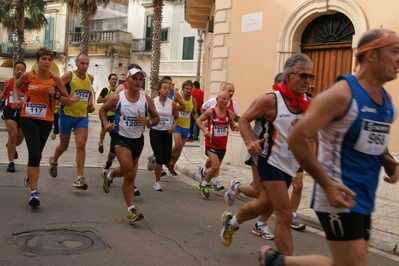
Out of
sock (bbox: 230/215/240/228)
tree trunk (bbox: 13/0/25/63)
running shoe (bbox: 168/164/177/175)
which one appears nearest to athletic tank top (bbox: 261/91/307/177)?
sock (bbox: 230/215/240/228)

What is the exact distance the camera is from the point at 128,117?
6.32 meters

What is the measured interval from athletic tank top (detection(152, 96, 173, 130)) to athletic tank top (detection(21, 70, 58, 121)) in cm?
200

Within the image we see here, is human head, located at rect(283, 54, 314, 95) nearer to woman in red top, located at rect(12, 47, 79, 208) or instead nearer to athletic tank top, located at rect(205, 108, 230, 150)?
woman in red top, located at rect(12, 47, 79, 208)

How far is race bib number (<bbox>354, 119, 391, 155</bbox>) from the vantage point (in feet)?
9.37

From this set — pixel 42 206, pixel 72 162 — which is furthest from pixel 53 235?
pixel 72 162

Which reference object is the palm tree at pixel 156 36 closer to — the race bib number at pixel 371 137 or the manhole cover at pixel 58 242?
the manhole cover at pixel 58 242

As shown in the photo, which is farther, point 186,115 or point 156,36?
point 156,36

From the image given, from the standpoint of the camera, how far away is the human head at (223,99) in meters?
8.04

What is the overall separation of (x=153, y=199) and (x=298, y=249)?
280 cm

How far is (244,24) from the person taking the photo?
41.6 feet

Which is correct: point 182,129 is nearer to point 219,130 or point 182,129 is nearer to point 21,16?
point 219,130

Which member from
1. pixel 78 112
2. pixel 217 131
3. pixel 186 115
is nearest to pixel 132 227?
pixel 78 112

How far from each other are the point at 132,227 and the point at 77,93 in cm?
288

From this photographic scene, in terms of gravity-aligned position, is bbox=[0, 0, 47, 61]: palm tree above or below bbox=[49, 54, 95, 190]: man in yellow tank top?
above
